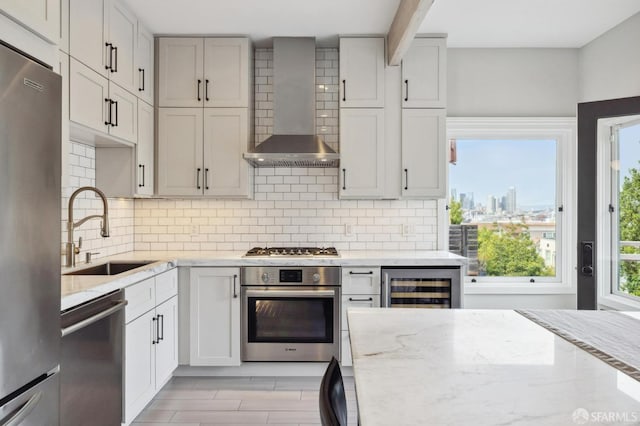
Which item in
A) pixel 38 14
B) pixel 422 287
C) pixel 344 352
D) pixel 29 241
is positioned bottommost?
pixel 344 352

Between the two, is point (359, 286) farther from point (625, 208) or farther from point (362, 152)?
point (625, 208)

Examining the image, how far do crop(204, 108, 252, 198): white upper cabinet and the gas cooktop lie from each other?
0.50m

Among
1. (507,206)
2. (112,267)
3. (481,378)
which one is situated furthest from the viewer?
(507,206)

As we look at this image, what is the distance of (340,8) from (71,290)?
2.46 metres

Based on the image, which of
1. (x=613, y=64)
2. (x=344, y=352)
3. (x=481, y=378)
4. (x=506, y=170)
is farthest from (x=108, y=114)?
(x=613, y=64)

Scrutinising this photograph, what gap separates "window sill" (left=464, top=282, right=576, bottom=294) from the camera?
3.76 metres

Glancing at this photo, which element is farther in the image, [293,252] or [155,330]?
[293,252]

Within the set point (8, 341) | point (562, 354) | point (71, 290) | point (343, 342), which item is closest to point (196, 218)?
point (343, 342)

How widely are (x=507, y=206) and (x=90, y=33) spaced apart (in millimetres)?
3484

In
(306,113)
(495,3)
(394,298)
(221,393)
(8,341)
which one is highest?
(495,3)

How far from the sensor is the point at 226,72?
3.44 meters

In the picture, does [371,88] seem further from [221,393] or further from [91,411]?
[91,411]

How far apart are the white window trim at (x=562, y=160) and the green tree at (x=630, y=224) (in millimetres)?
857

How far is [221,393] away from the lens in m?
2.99
